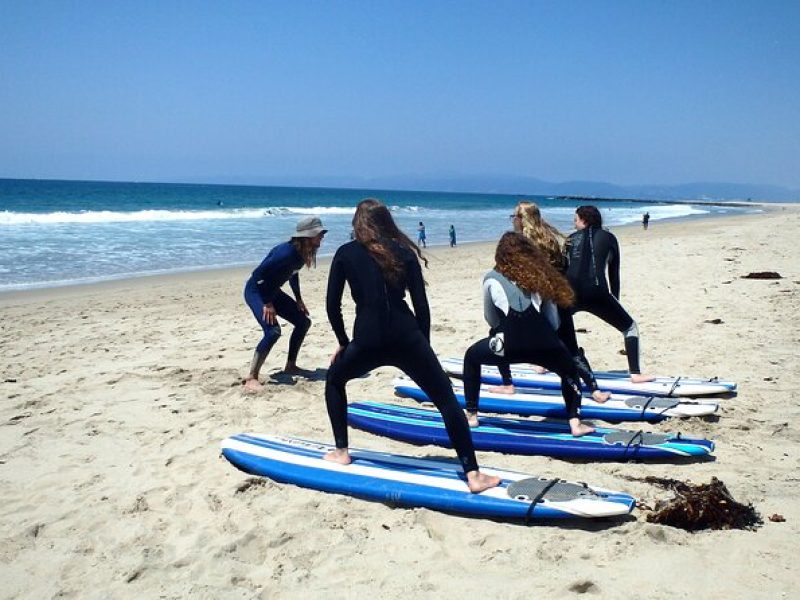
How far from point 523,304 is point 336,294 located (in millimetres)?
1342

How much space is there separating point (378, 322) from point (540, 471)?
1.53 meters

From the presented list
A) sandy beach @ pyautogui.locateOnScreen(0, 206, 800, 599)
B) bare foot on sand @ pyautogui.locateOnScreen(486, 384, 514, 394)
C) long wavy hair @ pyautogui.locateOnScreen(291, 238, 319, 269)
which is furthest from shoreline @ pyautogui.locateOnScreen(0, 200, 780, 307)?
bare foot on sand @ pyautogui.locateOnScreen(486, 384, 514, 394)

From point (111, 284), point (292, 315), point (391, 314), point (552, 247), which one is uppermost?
point (552, 247)

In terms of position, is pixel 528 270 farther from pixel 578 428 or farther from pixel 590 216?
pixel 590 216

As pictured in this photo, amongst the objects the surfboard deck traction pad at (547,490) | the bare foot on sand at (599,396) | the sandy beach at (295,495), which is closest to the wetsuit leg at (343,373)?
the sandy beach at (295,495)

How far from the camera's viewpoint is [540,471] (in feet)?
13.5

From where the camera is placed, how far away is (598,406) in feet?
16.9

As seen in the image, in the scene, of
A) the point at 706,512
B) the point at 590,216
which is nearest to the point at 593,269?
the point at 590,216

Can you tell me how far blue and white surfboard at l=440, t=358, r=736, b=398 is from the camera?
5.39 metres

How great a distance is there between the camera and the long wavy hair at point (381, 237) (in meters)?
3.54

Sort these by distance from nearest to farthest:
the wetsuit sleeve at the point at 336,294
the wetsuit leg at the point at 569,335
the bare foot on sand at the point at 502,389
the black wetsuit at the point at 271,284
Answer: the wetsuit sleeve at the point at 336,294, the wetsuit leg at the point at 569,335, the bare foot on sand at the point at 502,389, the black wetsuit at the point at 271,284

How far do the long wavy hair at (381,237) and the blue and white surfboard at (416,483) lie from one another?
47.2 inches

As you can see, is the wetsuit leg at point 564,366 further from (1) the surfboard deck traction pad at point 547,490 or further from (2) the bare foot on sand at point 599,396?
(1) the surfboard deck traction pad at point 547,490

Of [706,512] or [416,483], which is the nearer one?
[706,512]
